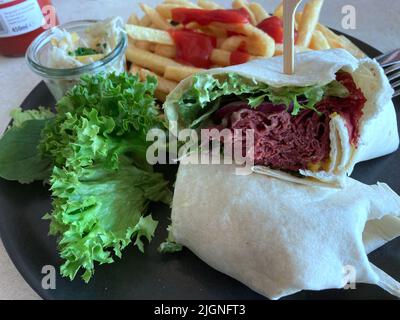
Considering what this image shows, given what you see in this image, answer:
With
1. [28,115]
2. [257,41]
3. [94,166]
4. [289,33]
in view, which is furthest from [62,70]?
[289,33]

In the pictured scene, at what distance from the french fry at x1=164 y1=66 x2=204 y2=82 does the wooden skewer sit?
421mm

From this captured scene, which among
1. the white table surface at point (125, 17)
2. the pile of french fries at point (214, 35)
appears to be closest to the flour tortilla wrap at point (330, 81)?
the pile of french fries at point (214, 35)

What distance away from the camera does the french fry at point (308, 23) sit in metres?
1.56

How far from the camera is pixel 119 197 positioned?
1252 millimetres

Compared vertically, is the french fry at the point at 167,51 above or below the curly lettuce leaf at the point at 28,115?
above

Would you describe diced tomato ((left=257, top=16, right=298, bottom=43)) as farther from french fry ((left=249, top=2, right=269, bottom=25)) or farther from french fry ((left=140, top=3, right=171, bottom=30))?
french fry ((left=140, top=3, right=171, bottom=30))

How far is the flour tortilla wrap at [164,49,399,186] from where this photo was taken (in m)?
1.11

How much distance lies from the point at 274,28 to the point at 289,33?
0.52 metres

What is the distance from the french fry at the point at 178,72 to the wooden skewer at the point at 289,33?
421mm

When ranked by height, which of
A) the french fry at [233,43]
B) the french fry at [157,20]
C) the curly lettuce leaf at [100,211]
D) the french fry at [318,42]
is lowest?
the curly lettuce leaf at [100,211]

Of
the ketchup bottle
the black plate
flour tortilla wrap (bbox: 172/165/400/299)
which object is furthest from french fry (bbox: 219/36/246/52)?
the ketchup bottle

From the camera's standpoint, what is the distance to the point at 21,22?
1.89 metres

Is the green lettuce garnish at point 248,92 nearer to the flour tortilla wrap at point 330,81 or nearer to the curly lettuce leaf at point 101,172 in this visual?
the flour tortilla wrap at point 330,81

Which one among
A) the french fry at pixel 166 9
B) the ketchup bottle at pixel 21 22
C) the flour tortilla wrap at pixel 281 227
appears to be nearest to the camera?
the flour tortilla wrap at pixel 281 227
